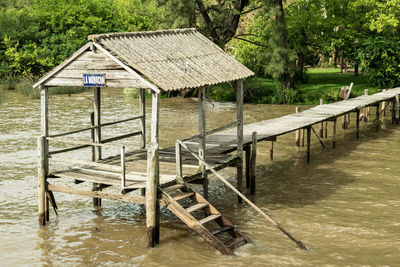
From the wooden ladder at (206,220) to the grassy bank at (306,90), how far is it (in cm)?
2336

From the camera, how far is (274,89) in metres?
37.9

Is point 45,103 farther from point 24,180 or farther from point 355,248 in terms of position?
point 355,248

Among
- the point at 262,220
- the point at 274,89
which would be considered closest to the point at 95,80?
the point at 262,220

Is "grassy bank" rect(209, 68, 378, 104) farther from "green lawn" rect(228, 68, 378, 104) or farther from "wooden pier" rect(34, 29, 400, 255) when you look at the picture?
"wooden pier" rect(34, 29, 400, 255)

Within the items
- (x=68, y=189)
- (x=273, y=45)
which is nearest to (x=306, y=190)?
(x=68, y=189)

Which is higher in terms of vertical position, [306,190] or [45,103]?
[45,103]

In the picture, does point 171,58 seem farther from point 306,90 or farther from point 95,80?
point 306,90

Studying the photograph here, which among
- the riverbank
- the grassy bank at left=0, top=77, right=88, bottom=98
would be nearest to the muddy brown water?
the riverbank

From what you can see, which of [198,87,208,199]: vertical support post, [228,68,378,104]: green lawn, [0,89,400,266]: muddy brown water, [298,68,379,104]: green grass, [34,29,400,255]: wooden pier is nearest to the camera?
[34,29,400,255]: wooden pier

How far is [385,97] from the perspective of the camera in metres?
29.6

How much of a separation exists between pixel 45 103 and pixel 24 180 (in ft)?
18.9

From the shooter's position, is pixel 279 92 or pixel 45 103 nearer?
pixel 45 103

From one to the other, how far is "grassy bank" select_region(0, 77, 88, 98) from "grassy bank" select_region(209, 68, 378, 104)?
370 inches

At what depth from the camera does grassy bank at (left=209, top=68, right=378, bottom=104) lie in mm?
36531
